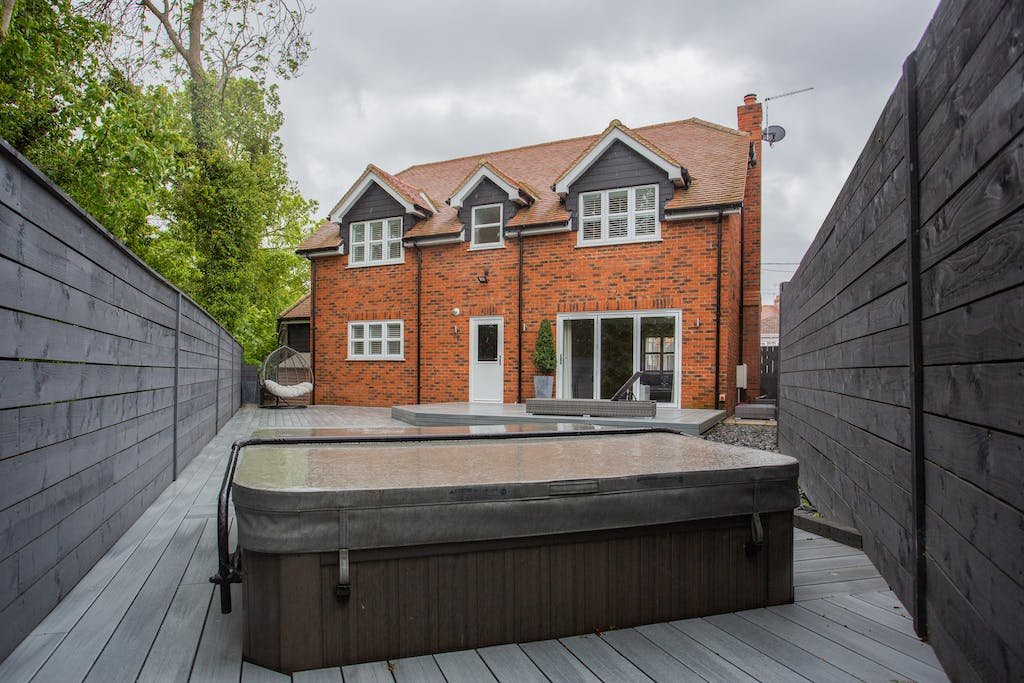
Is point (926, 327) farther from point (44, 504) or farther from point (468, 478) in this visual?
point (44, 504)

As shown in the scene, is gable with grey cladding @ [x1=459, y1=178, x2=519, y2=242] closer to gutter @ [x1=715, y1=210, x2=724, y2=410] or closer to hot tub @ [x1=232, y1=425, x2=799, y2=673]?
gutter @ [x1=715, y1=210, x2=724, y2=410]

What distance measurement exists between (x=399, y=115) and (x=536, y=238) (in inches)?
410

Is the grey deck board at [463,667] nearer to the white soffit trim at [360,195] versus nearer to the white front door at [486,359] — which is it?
the white front door at [486,359]

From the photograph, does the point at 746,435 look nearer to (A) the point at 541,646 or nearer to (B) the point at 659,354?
(B) the point at 659,354

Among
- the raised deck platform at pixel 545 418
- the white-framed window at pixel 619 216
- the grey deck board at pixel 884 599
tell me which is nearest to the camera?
the grey deck board at pixel 884 599

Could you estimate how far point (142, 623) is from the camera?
2047 millimetres

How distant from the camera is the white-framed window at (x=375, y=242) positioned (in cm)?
1275

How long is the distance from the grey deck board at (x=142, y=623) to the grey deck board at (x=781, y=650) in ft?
6.14

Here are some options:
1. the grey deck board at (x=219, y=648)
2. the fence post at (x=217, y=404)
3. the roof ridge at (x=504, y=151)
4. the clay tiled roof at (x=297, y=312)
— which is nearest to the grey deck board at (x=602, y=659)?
the grey deck board at (x=219, y=648)

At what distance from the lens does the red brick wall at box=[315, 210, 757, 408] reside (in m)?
9.87

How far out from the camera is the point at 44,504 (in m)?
2.10

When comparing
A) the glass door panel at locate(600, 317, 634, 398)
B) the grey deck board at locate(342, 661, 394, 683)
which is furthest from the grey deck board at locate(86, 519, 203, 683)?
the glass door panel at locate(600, 317, 634, 398)

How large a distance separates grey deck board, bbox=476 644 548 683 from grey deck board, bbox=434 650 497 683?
0.02m

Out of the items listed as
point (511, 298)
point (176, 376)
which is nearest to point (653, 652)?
point (176, 376)
